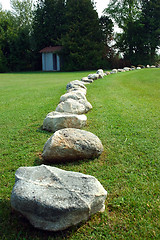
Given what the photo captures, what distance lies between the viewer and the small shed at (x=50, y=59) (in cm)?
2844

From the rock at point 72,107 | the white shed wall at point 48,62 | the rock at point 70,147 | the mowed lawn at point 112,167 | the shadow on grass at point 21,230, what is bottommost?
the shadow on grass at point 21,230

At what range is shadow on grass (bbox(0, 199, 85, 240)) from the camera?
66.4 inches

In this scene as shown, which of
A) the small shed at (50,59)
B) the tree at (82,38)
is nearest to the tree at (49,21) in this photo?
the small shed at (50,59)

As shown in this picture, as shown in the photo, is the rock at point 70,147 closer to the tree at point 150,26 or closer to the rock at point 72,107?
the rock at point 72,107

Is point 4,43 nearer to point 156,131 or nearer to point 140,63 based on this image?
point 140,63

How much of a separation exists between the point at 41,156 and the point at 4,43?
108 ft

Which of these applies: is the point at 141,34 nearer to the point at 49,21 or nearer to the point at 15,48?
the point at 49,21

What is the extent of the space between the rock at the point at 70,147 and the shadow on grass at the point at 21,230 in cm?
92

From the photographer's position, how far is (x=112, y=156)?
2.90 metres

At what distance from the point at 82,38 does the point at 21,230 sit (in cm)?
2561

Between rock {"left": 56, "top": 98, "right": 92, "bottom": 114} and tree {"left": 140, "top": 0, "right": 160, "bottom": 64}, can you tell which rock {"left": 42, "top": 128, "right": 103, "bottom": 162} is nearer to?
rock {"left": 56, "top": 98, "right": 92, "bottom": 114}

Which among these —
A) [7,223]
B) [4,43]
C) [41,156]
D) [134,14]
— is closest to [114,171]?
[41,156]

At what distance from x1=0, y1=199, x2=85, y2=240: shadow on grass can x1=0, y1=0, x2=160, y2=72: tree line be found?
80.6 feet

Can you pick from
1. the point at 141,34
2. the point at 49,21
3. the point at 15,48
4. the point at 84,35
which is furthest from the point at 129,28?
the point at 15,48
